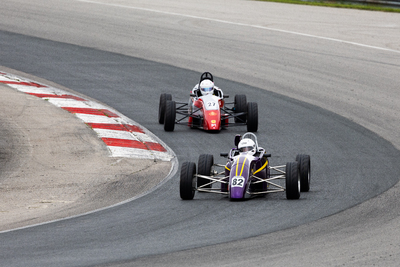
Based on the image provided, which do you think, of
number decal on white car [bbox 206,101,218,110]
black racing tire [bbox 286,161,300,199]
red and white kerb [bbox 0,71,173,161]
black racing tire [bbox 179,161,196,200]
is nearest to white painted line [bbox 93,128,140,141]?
red and white kerb [bbox 0,71,173,161]

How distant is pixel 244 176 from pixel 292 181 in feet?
2.21

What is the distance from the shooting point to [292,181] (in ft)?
32.4

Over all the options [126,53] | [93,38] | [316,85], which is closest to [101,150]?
[316,85]

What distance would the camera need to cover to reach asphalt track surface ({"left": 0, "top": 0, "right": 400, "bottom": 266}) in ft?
25.9

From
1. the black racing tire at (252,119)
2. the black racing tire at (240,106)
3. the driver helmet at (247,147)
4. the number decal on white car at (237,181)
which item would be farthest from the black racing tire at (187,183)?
the black racing tire at (240,106)

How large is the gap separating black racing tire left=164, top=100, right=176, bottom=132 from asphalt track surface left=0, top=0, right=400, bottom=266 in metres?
0.16

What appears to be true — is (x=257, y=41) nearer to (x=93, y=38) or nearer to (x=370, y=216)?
(x=93, y=38)

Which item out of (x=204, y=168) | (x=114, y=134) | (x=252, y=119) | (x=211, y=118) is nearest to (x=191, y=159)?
(x=211, y=118)

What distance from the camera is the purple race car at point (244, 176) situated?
9906 millimetres

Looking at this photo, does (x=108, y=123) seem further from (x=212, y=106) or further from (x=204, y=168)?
(x=204, y=168)

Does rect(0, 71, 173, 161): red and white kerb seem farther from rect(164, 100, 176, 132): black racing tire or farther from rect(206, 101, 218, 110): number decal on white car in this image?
rect(206, 101, 218, 110): number decal on white car

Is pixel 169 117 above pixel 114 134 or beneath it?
above

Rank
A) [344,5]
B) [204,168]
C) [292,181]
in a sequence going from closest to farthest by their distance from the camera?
[292,181]
[204,168]
[344,5]

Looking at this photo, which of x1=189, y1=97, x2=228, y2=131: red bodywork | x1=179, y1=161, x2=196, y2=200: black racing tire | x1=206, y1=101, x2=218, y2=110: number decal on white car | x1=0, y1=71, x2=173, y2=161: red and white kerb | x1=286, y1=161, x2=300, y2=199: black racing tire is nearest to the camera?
x1=286, y1=161, x2=300, y2=199: black racing tire
